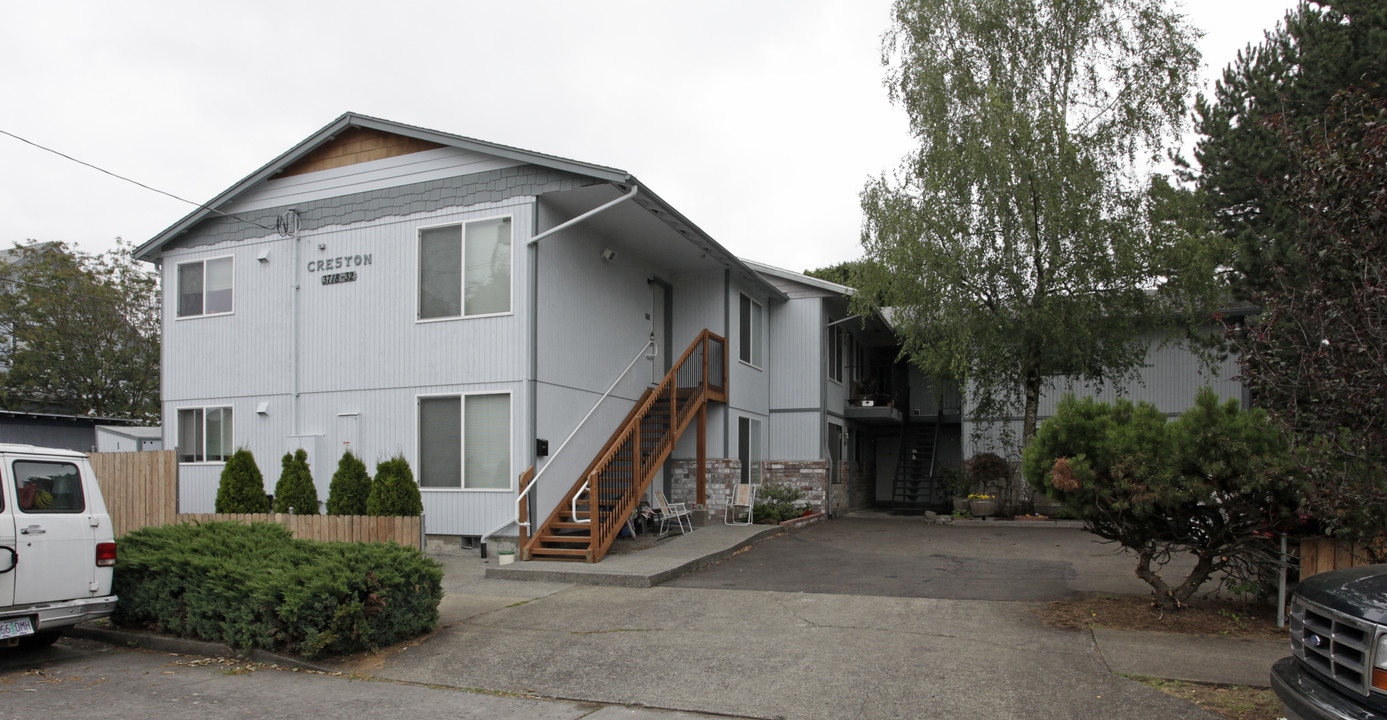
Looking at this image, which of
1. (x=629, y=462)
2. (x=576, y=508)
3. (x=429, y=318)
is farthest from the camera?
Result: (x=629, y=462)

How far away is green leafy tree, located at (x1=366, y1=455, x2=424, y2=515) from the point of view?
11.8 metres

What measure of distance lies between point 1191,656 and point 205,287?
15.2 m

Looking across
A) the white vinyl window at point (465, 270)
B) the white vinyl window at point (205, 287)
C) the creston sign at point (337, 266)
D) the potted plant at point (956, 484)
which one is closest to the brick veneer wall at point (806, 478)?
the potted plant at point (956, 484)

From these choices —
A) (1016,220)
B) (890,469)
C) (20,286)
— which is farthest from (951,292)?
(20,286)

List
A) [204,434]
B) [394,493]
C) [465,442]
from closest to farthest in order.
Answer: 1. [394,493]
2. [465,442]
3. [204,434]

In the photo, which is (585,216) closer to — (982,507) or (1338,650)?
(1338,650)

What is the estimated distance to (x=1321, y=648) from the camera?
4.18 meters

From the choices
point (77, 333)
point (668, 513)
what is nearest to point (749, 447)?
point (668, 513)

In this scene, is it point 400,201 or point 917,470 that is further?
point 917,470

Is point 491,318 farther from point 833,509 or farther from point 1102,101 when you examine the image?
point 1102,101

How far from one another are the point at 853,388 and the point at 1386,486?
18.4 metres

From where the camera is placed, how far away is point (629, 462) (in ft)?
46.9

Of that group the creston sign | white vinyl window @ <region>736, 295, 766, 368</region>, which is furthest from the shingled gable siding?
white vinyl window @ <region>736, 295, 766, 368</region>

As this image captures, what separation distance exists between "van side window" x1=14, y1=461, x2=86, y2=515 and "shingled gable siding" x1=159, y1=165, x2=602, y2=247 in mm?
6725
